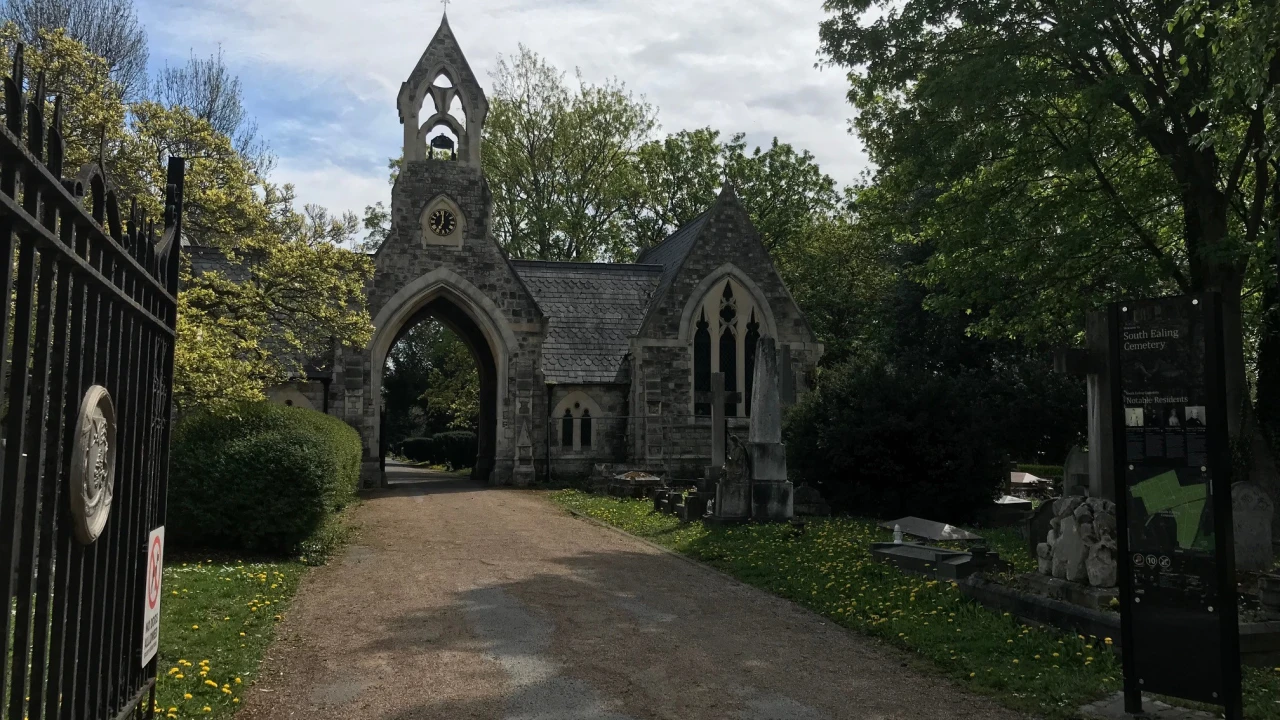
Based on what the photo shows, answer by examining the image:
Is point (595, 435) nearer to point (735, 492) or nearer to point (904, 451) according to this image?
point (904, 451)

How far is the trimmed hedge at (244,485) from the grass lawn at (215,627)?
19.3 inches

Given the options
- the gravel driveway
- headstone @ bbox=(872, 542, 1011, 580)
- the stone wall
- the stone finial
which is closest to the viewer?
the gravel driveway

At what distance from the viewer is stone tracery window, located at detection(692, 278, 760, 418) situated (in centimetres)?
2700

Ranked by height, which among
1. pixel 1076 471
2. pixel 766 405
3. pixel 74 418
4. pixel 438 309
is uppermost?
pixel 438 309

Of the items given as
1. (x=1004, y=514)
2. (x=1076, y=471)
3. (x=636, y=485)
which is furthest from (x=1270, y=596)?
(x=636, y=485)

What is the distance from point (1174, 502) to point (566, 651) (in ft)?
15.0

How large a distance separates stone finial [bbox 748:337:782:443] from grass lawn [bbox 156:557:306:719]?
765cm

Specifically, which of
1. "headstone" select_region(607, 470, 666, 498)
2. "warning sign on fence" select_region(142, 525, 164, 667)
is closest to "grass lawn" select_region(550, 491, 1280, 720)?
"warning sign on fence" select_region(142, 525, 164, 667)

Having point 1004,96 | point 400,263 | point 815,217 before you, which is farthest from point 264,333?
point 815,217

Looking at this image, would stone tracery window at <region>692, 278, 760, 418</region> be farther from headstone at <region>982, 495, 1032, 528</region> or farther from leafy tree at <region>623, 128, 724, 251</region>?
leafy tree at <region>623, 128, 724, 251</region>

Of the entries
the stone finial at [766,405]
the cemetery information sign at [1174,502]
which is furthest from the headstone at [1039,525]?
the cemetery information sign at [1174,502]

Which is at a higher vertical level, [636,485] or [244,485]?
[244,485]

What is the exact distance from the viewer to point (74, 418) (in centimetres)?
310

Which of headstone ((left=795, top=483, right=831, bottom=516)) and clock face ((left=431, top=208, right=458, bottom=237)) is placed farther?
clock face ((left=431, top=208, right=458, bottom=237))
